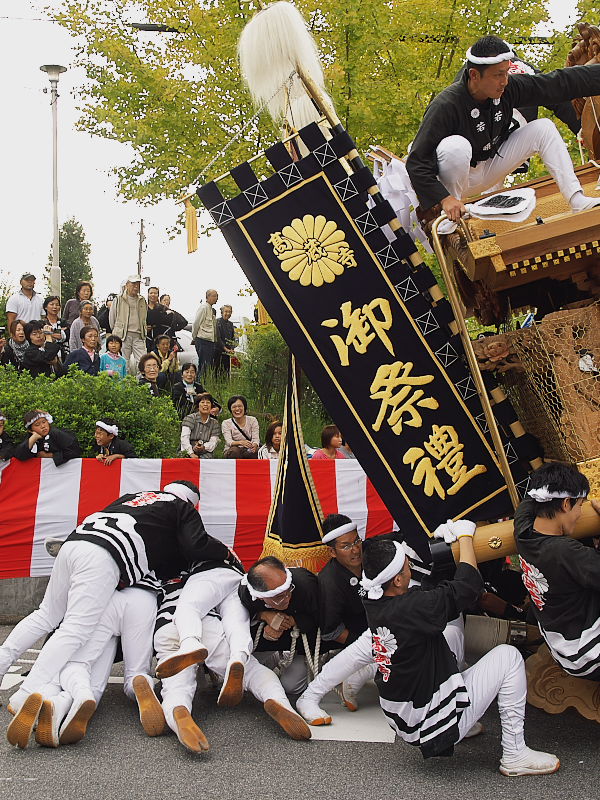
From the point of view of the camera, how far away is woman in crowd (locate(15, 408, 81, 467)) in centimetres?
642

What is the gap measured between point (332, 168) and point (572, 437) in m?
1.86

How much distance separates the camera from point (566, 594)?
3791mm

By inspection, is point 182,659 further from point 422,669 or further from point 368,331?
point 368,331

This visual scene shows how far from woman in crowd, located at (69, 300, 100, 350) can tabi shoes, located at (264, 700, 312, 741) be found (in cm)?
583

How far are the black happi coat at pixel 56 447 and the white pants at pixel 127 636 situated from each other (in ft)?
6.75

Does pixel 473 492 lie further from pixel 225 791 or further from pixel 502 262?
pixel 225 791

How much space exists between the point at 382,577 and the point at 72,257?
72.0 feet

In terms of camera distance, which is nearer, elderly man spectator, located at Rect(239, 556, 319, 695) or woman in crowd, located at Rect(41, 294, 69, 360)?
elderly man spectator, located at Rect(239, 556, 319, 695)

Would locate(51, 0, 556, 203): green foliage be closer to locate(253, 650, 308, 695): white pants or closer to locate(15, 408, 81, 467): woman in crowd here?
locate(15, 408, 81, 467): woman in crowd

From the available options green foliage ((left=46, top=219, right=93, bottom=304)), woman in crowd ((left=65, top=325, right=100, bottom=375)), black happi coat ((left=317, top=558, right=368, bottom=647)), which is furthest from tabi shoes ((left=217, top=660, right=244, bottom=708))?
green foliage ((left=46, top=219, right=93, bottom=304))

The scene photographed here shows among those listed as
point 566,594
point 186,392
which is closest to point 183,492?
point 566,594

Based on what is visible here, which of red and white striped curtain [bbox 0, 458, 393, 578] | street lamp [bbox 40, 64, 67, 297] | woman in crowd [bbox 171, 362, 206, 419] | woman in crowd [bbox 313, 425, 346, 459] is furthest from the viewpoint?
street lamp [bbox 40, 64, 67, 297]

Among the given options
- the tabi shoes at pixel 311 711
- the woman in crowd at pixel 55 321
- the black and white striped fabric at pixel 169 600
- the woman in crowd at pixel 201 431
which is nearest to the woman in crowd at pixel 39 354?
the woman in crowd at pixel 55 321

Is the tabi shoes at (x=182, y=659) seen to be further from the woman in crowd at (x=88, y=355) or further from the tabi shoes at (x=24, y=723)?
the woman in crowd at (x=88, y=355)
